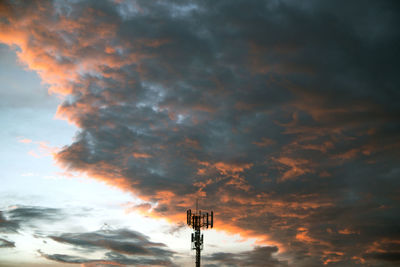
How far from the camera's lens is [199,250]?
6738 centimetres

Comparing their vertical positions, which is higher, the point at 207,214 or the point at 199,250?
the point at 207,214

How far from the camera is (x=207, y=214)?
230 ft

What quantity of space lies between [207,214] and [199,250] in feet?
20.8
